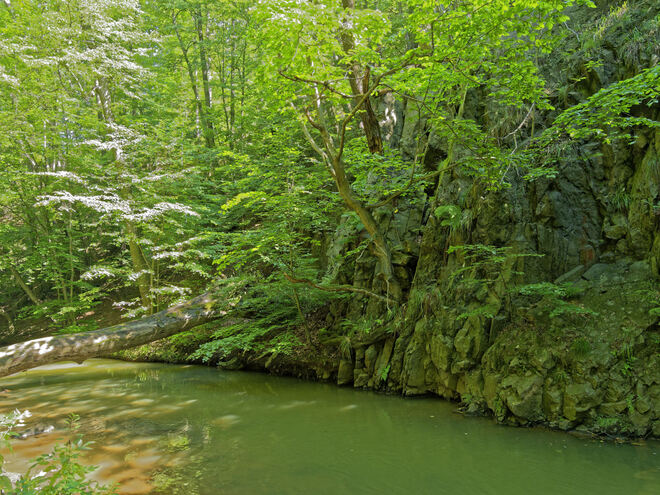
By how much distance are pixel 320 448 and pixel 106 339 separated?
5.45m

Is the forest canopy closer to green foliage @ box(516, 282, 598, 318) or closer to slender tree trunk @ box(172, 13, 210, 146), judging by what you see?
slender tree trunk @ box(172, 13, 210, 146)

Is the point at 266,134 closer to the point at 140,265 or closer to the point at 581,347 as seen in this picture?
the point at 140,265

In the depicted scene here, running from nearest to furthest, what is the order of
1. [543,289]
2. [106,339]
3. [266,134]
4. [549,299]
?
[543,289] < [549,299] < [106,339] < [266,134]

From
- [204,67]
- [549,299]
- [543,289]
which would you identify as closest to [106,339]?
[543,289]

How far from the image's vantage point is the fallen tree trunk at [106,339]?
632 centimetres

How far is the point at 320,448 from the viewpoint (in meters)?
4.54

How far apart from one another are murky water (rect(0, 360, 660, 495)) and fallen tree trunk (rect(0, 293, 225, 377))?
927 mm

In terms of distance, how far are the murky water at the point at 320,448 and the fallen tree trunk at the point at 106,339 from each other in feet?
3.04

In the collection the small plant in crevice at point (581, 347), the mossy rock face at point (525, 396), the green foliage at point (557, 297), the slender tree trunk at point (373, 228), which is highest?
the slender tree trunk at point (373, 228)

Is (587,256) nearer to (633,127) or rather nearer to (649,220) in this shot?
(649,220)

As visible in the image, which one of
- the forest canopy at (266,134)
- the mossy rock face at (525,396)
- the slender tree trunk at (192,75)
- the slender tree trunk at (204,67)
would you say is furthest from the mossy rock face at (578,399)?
the slender tree trunk at (192,75)

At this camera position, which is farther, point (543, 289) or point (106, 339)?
point (106, 339)

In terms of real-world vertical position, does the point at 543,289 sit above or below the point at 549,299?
above

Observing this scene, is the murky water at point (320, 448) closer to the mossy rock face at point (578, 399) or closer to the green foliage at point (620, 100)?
the mossy rock face at point (578, 399)
